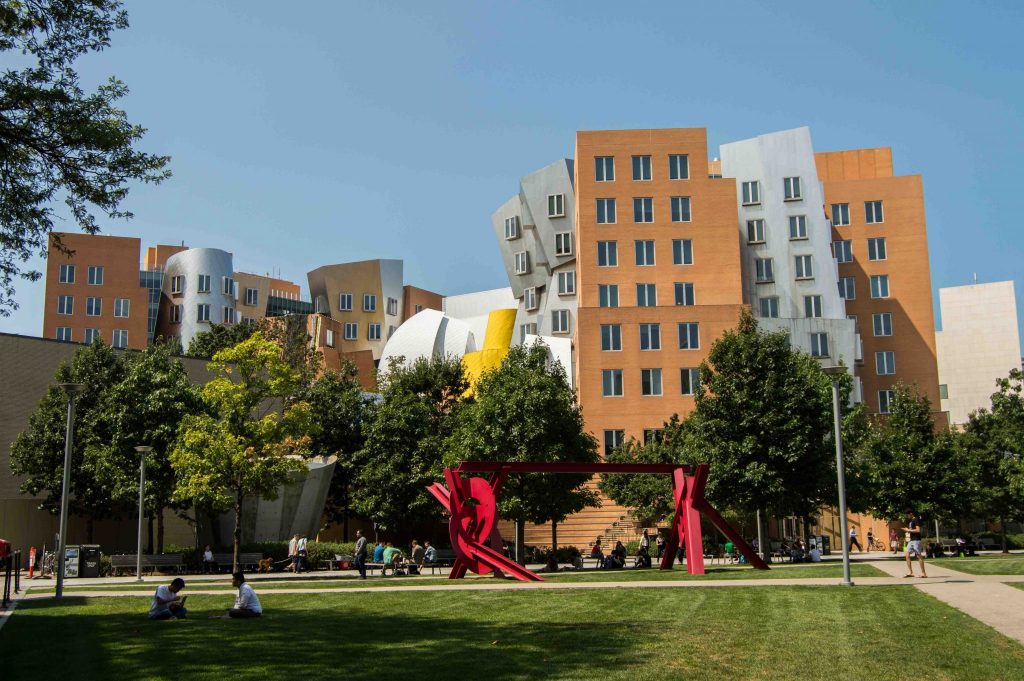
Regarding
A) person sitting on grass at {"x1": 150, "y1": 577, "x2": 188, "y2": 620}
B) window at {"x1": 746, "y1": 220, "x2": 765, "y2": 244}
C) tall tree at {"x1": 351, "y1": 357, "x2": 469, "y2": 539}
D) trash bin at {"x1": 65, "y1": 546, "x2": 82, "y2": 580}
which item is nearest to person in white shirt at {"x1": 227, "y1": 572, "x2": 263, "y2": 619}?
person sitting on grass at {"x1": 150, "y1": 577, "x2": 188, "y2": 620}

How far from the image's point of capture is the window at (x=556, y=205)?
271 feet

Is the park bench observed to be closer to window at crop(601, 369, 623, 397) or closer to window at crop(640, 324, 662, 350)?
window at crop(601, 369, 623, 397)

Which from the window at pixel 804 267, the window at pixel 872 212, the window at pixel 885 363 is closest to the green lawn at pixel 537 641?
the window at pixel 804 267

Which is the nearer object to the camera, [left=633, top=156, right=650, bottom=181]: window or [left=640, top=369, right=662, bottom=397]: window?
[left=640, top=369, right=662, bottom=397]: window

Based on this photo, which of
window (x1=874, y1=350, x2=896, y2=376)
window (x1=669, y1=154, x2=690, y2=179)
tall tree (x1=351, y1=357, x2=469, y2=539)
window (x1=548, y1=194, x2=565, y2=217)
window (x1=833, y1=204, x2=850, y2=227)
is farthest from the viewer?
window (x1=548, y1=194, x2=565, y2=217)

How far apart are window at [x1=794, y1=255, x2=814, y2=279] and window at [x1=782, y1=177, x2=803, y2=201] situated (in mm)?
4622

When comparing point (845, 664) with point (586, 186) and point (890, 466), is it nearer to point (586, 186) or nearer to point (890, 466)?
point (890, 466)

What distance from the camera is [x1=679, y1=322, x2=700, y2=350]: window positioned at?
6781 cm

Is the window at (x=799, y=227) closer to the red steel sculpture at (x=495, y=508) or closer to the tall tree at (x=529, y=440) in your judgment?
the tall tree at (x=529, y=440)

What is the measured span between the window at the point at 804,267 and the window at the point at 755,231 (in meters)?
3.09

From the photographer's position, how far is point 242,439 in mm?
35938

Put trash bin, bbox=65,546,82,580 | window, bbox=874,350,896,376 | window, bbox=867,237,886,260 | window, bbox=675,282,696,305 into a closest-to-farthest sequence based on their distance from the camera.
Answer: trash bin, bbox=65,546,82,580 → window, bbox=675,282,696,305 → window, bbox=874,350,896,376 → window, bbox=867,237,886,260

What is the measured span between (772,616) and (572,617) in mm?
3446

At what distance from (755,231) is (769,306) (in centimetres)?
600
